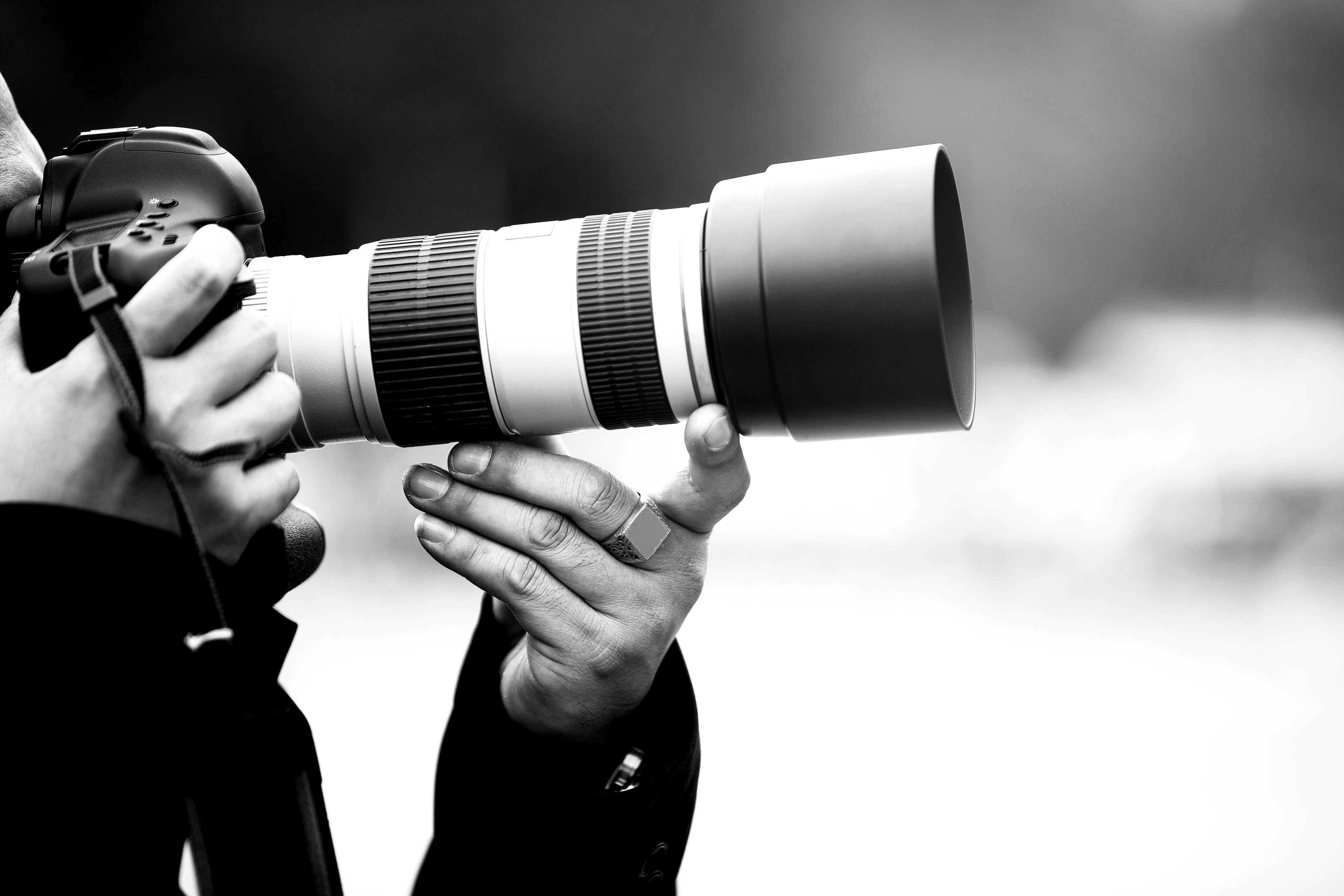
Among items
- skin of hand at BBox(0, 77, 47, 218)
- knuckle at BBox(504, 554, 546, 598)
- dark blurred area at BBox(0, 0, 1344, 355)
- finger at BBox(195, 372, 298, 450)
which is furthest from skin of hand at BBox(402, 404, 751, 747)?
dark blurred area at BBox(0, 0, 1344, 355)

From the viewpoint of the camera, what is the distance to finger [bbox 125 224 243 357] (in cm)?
49

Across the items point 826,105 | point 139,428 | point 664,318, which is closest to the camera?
point 139,428

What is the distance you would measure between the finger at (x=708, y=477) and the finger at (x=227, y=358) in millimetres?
213

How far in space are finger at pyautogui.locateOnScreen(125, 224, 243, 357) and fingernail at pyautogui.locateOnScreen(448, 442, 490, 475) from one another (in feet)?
0.52

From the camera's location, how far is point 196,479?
0.49 metres

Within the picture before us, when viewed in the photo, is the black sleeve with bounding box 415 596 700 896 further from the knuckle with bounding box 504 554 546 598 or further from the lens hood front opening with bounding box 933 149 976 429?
the lens hood front opening with bounding box 933 149 976 429

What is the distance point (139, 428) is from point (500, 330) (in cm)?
19

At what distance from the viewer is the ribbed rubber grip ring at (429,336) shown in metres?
0.58

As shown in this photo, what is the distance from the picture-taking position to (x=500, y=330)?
582mm

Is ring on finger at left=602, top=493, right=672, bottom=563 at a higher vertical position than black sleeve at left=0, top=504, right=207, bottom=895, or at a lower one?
Answer: higher

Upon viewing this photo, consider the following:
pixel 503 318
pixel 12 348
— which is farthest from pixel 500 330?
pixel 12 348

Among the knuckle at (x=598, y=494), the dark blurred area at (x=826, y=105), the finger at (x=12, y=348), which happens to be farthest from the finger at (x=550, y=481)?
the dark blurred area at (x=826, y=105)

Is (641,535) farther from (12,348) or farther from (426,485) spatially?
(12,348)

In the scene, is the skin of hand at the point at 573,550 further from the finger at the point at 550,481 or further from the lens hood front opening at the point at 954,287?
the lens hood front opening at the point at 954,287
